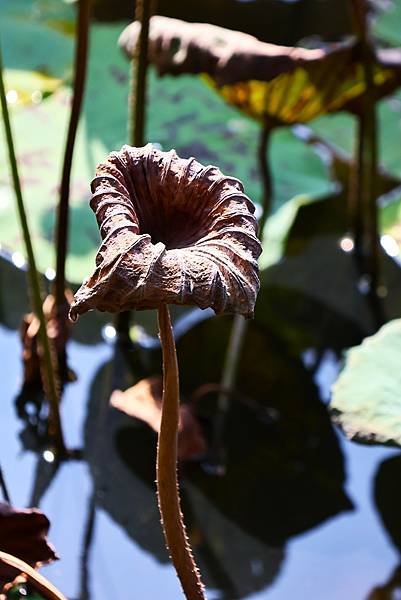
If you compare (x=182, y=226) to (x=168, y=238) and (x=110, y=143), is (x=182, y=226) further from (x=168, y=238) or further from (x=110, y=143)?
(x=110, y=143)

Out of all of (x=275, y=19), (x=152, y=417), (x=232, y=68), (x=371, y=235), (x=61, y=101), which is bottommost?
(x=152, y=417)

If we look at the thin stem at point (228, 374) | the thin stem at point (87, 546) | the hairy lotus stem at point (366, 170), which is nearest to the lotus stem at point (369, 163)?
the hairy lotus stem at point (366, 170)

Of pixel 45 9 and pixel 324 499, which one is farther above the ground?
pixel 45 9

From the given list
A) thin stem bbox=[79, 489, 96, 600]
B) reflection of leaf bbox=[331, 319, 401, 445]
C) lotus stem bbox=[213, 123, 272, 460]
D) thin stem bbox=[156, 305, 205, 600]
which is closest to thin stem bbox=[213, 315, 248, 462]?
lotus stem bbox=[213, 123, 272, 460]

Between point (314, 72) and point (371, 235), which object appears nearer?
point (314, 72)

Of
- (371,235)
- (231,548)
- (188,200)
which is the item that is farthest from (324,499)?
(188,200)

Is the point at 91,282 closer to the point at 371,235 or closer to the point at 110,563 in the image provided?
the point at 110,563
